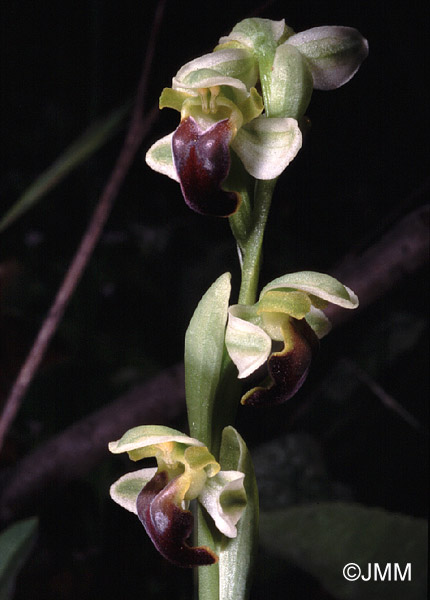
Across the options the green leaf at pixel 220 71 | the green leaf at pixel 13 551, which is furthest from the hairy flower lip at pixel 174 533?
the green leaf at pixel 220 71

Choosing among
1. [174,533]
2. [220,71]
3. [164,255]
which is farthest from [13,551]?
[164,255]

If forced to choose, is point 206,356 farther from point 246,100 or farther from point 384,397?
point 384,397

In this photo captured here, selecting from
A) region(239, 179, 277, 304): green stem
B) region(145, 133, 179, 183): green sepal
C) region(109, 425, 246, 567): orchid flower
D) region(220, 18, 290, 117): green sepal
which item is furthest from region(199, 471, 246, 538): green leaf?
region(220, 18, 290, 117): green sepal

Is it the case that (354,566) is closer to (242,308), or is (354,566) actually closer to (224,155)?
(242,308)

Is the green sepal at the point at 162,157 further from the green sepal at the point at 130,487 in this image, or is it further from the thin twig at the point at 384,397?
the thin twig at the point at 384,397

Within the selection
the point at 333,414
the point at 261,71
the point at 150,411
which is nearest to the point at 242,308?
the point at 261,71
